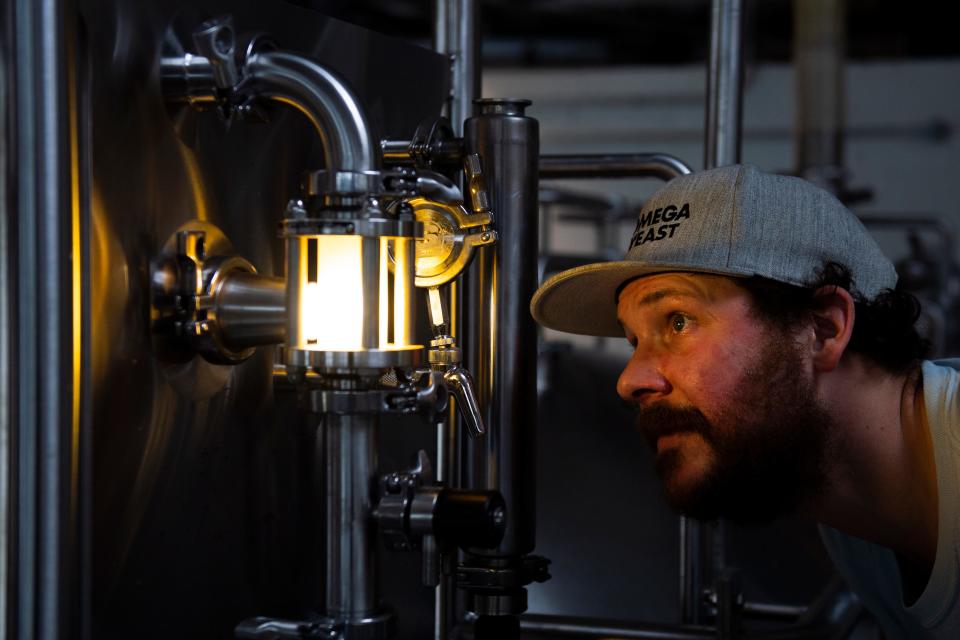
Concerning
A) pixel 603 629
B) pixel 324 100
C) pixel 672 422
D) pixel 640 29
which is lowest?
pixel 603 629

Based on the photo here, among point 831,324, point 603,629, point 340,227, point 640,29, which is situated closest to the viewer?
point 340,227

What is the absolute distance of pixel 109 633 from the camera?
0.68 meters

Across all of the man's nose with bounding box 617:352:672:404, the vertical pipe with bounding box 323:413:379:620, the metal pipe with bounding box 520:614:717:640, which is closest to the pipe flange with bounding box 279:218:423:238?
the vertical pipe with bounding box 323:413:379:620

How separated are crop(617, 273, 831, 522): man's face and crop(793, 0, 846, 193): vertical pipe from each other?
3.54 m

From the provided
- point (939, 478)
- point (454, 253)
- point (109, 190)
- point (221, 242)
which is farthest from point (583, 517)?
point (109, 190)

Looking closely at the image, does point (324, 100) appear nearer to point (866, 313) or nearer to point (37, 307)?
point (37, 307)

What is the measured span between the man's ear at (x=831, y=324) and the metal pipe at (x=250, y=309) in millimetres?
498

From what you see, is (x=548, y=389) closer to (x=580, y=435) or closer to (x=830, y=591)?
(x=580, y=435)

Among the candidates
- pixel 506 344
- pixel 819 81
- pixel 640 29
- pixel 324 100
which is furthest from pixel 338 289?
pixel 640 29

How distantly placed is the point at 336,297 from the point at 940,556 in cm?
62

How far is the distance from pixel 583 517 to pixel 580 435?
0.20 m

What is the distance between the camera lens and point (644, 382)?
0.98 meters

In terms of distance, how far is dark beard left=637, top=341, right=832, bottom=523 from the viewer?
3.26 ft

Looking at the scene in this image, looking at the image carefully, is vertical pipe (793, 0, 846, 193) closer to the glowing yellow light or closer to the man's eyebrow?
the man's eyebrow
